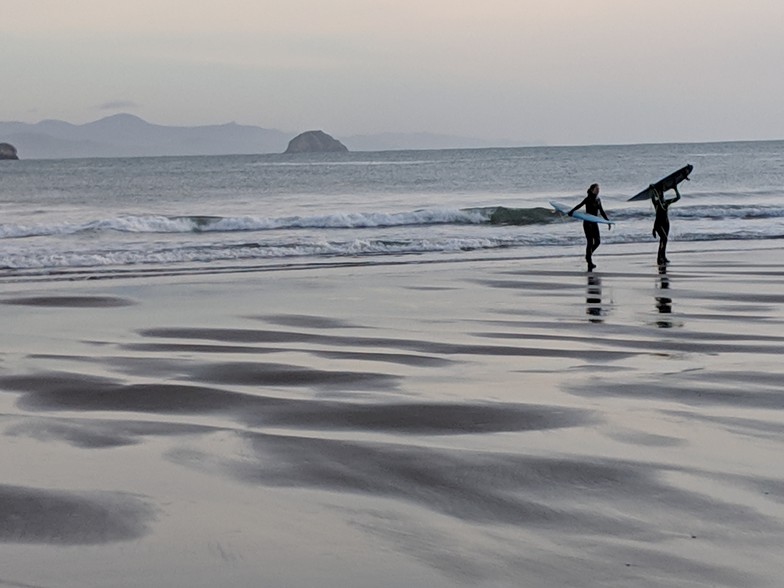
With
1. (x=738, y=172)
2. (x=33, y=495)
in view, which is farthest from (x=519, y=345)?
(x=738, y=172)

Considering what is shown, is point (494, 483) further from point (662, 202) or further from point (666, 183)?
point (666, 183)

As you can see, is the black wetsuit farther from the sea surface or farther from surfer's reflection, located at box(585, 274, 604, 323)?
the sea surface

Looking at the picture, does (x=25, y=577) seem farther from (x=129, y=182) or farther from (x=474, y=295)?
(x=129, y=182)

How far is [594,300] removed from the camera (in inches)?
561

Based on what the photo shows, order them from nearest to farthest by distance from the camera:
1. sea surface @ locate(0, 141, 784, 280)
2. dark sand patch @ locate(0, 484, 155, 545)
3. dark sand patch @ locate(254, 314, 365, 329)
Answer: dark sand patch @ locate(0, 484, 155, 545), dark sand patch @ locate(254, 314, 365, 329), sea surface @ locate(0, 141, 784, 280)

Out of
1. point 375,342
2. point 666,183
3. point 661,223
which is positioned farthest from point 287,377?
point 666,183

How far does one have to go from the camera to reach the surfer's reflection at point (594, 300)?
12.5m

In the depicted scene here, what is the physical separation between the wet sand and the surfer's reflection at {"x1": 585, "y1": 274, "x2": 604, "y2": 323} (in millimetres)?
206

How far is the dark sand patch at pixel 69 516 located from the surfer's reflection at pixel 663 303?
24.1 feet

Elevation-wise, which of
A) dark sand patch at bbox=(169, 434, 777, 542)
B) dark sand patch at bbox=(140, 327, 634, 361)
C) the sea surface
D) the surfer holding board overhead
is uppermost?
the surfer holding board overhead

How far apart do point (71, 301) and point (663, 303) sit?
711cm

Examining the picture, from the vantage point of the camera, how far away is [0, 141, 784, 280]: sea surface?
76.7 ft

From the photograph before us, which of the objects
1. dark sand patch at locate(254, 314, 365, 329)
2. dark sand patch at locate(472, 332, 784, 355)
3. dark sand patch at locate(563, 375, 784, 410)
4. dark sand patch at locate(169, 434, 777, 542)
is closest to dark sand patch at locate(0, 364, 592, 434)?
dark sand patch at locate(169, 434, 777, 542)

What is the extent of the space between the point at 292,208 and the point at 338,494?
143ft
